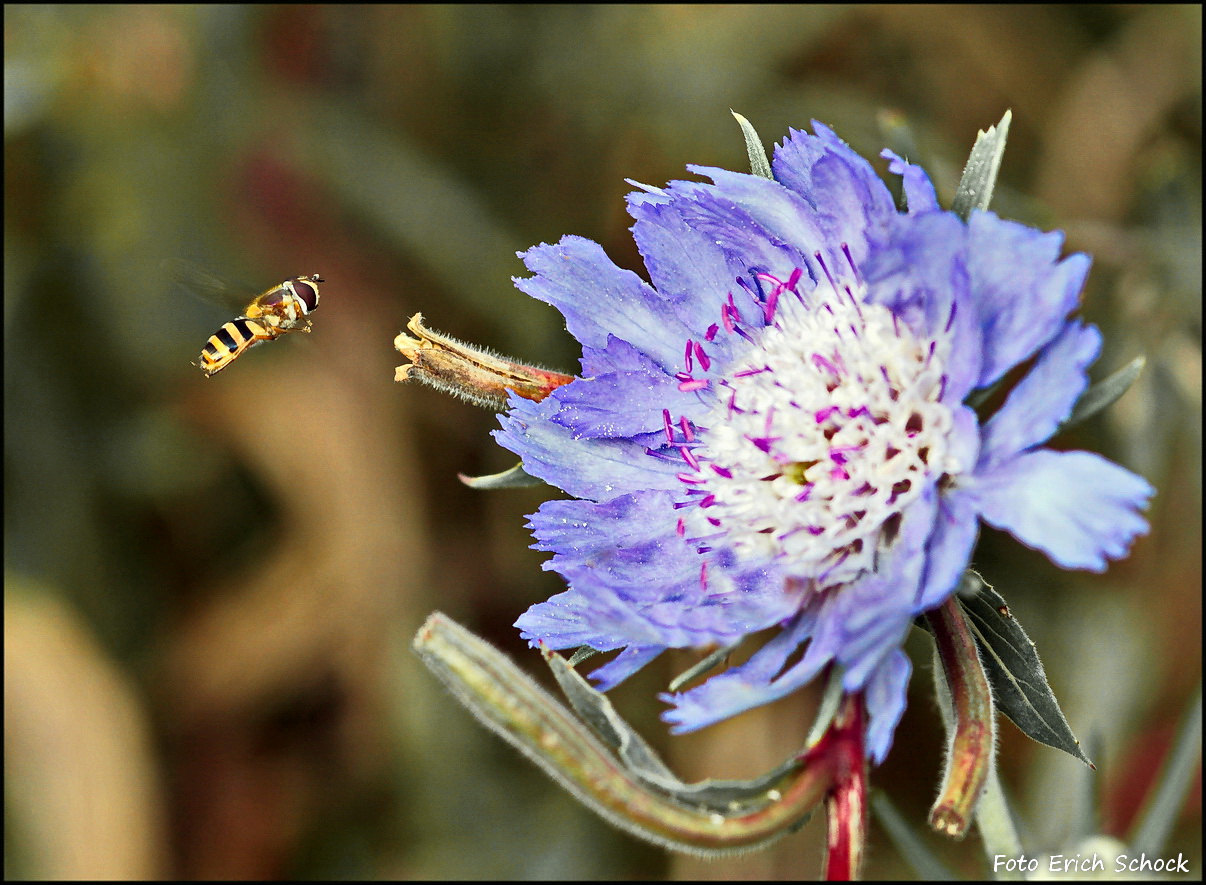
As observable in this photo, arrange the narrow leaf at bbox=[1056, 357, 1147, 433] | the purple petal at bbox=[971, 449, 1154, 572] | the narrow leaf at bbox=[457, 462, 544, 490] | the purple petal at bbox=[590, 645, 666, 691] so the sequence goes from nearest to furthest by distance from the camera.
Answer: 1. the purple petal at bbox=[971, 449, 1154, 572]
2. the narrow leaf at bbox=[1056, 357, 1147, 433]
3. the purple petal at bbox=[590, 645, 666, 691]
4. the narrow leaf at bbox=[457, 462, 544, 490]

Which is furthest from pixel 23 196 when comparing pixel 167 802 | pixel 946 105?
pixel 946 105

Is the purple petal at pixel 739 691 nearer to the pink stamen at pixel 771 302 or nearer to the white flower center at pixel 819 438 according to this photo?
the white flower center at pixel 819 438

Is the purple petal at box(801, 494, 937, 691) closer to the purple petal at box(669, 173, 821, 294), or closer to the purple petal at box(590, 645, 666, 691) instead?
the purple petal at box(590, 645, 666, 691)

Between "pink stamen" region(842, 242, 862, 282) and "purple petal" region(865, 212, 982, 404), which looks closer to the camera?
"purple petal" region(865, 212, 982, 404)

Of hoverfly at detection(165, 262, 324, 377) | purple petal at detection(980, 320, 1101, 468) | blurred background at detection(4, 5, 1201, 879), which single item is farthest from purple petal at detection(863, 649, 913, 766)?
blurred background at detection(4, 5, 1201, 879)

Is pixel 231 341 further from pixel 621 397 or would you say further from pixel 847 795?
pixel 847 795

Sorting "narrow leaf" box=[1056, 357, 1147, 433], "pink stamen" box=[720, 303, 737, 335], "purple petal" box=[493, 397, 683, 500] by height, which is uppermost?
"pink stamen" box=[720, 303, 737, 335]
